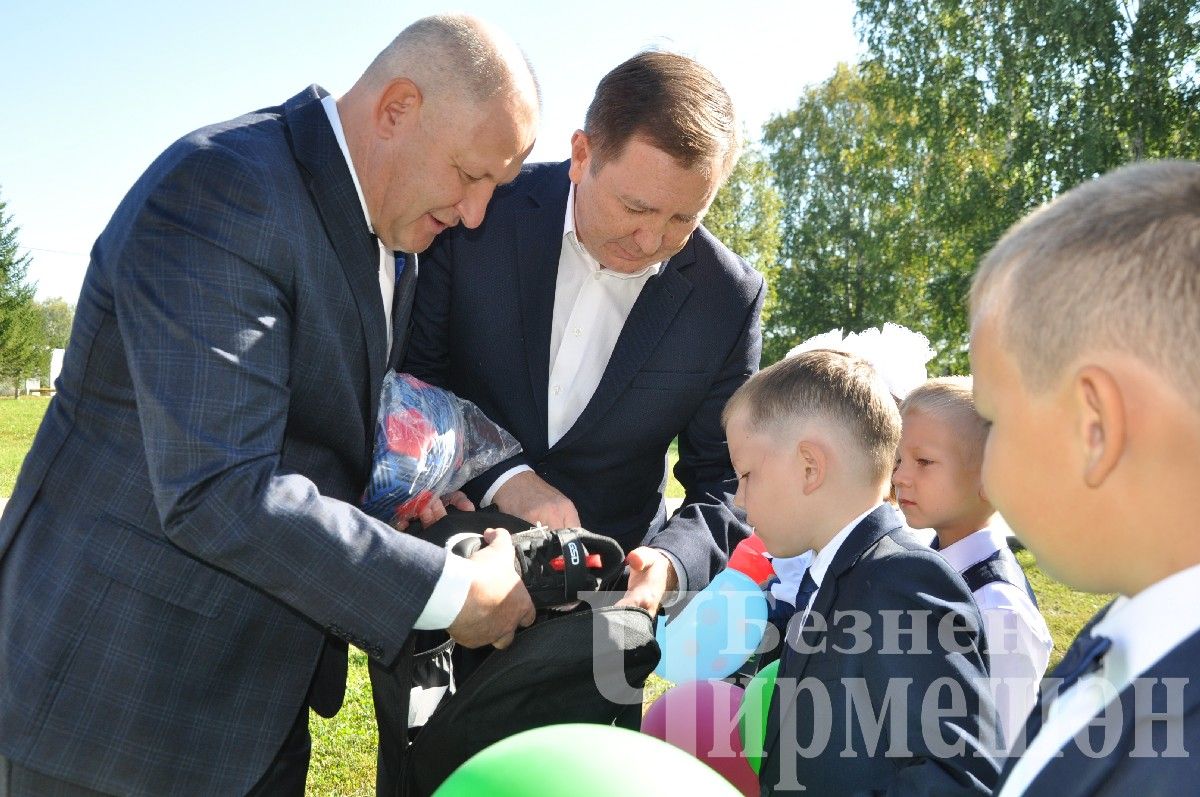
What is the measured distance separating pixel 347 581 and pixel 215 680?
396 millimetres

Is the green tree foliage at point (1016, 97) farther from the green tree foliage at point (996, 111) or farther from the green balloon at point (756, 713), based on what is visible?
the green balloon at point (756, 713)

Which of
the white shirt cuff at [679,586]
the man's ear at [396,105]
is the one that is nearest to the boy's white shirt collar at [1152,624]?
the white shirt cuff at [679,586]

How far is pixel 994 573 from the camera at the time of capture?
9.80 ft

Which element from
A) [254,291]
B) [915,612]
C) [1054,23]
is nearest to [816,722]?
[915,612]

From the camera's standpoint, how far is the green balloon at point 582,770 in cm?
152

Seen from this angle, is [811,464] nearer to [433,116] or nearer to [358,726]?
[433,116]

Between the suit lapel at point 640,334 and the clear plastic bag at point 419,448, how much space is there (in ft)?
1.05

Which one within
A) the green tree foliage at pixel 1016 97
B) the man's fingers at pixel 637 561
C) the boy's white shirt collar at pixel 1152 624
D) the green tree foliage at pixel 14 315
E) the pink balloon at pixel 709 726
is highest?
the green tree foliage at pixel 1016 97

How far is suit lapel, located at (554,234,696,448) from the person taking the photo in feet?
9.75

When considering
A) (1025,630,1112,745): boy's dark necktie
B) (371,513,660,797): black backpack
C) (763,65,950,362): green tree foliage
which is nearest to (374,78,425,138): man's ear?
(371,513,660,797): black backpack

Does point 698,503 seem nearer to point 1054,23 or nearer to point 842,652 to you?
point 842,652

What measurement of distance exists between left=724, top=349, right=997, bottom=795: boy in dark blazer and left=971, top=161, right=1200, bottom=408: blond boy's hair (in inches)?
30.7

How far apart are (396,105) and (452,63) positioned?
156mm

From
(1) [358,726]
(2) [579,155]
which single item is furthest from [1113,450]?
(1) [358,726]
